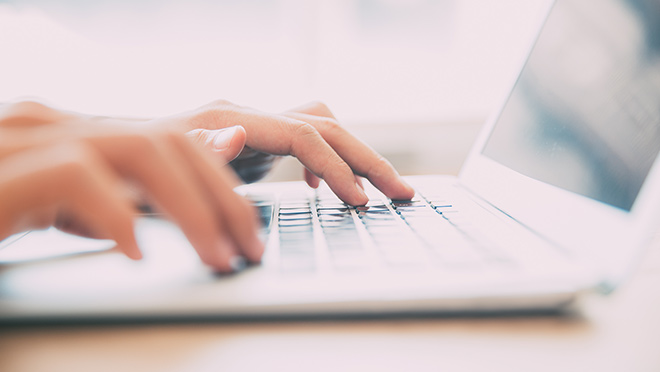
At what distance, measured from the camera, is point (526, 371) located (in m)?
0.18

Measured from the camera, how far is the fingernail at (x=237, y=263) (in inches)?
10.0

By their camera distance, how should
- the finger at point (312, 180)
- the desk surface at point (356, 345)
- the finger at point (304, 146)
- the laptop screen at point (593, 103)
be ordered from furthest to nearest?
the finger at point (312, 180)
the finger at point (304, 146)
the laptop screen at point (593, 103)
the desk surface at point (356, 345)

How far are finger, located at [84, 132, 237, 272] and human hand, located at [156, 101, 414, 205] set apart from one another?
0.19 meters

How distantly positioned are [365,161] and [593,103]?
0.23 meters

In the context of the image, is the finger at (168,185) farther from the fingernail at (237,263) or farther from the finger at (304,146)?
the finger at (304,146)

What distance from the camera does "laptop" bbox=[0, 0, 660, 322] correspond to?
0.22m

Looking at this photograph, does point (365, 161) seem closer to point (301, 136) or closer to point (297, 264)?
point (301, 136)

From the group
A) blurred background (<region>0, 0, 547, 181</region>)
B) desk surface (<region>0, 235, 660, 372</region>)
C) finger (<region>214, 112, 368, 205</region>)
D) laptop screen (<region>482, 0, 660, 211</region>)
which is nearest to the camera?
desk surface (<region>0, 235, 660, 372</region>)

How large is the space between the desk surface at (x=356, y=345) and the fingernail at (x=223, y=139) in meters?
0.19

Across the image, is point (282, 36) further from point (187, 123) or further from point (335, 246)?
point (335, 246)

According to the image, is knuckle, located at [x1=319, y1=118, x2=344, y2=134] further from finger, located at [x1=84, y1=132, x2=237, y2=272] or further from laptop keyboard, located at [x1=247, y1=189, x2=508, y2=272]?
finger, located at [x1=84, y1=132, x2=237, y2=272]

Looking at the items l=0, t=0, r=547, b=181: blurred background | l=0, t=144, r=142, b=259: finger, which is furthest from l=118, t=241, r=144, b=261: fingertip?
l=0, t=0, r=547, b=181: blurred background

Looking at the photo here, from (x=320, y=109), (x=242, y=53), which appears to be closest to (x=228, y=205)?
(x=320, y=109)

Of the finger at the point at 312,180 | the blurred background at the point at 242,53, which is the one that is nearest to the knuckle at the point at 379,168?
the finger at the point at 312,180
